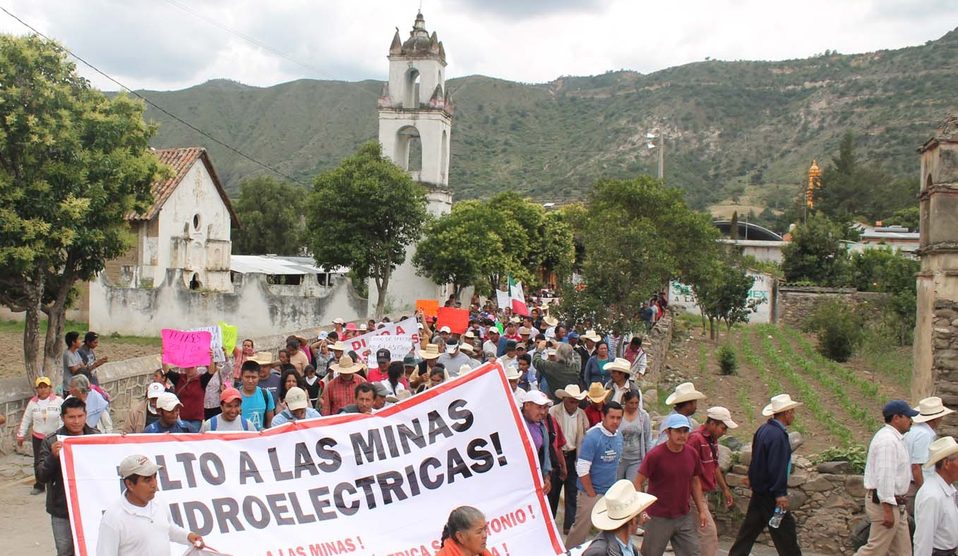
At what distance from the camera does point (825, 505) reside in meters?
9.68

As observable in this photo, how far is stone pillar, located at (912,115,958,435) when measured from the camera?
13625 millimetres

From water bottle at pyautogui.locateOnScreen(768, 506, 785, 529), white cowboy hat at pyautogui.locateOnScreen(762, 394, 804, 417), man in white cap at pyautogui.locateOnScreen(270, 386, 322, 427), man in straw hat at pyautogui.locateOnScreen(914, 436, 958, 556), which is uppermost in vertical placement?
white cowboy hat at pyautogui.locateOnScreen(762, 394, 804, 417)

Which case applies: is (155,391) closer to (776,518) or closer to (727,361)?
(776,518)

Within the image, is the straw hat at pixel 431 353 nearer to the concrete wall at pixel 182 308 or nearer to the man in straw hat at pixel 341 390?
the man in straw hat at pixel 341 390

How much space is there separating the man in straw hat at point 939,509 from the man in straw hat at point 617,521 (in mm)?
2390

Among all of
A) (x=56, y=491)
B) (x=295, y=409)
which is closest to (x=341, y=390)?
(x=295, y=409)

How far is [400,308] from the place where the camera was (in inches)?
1531

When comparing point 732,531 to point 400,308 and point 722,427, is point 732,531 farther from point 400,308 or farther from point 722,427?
point 400,308

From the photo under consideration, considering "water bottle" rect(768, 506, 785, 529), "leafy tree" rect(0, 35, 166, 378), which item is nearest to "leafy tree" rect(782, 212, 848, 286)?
"leafy tree" rect(0, 35, 166, 378)

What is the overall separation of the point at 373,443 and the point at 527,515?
1.42 meters

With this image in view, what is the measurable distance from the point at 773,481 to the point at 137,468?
17.4ft

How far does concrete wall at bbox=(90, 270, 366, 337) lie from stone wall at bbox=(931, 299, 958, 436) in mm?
22750

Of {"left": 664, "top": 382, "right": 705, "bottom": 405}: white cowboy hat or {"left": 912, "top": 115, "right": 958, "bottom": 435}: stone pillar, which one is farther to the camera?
{"left": 912, "top": 115, "right": 958, "bottom": 435}: stone pillar

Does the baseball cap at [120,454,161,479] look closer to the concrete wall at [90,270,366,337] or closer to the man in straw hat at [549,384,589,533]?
the man in straw hat at [549,384,589,533]
